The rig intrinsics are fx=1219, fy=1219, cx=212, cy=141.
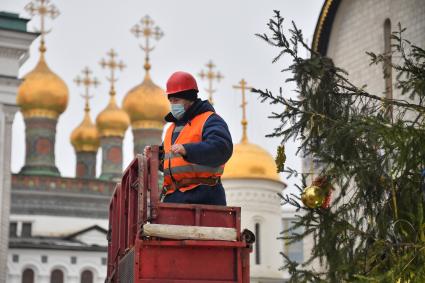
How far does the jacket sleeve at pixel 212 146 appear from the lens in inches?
258

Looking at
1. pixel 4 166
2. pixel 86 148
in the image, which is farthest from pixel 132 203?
pixel 86 148

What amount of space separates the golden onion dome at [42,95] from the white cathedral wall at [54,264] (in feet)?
19.6

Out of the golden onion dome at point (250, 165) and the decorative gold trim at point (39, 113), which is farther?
the decorative gold trim at point (39, 113)

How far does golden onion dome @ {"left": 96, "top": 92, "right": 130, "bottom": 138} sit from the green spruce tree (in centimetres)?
4099

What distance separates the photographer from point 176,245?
6.25 metres

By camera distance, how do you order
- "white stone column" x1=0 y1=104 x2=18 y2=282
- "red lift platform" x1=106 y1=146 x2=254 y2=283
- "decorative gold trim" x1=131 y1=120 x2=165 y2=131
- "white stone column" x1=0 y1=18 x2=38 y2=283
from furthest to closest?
"decorative gold trim" x1=131 y1=120 x2=165 y2=131, "white stone column" x1=0 y1=18 x2=38 y2=283, "white stone column" x1=0 y1=104 x2=18 y2=282, "red lift platform" x1=106 y1=146 x2=254 y2=283

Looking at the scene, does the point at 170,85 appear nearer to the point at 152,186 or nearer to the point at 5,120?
the point at 152,186

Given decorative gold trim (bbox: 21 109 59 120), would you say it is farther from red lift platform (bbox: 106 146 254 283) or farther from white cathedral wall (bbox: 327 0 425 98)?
red lift platform (bbox: 106 146 254 283)

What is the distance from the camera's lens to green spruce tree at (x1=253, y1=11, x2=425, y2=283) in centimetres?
707

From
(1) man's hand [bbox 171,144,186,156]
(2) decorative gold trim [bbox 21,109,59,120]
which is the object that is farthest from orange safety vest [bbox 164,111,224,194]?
(2) decorative gold trim [bbox 21,109,59,120]

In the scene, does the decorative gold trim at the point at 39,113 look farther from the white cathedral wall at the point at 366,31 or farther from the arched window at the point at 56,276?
the white cathedral wall at the point at 366,31

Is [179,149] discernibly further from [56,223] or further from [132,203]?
[56,223]

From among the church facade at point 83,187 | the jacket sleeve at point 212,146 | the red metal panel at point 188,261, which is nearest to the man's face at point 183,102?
the jacket sleeve at point 212,146

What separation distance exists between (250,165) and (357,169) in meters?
32.6
